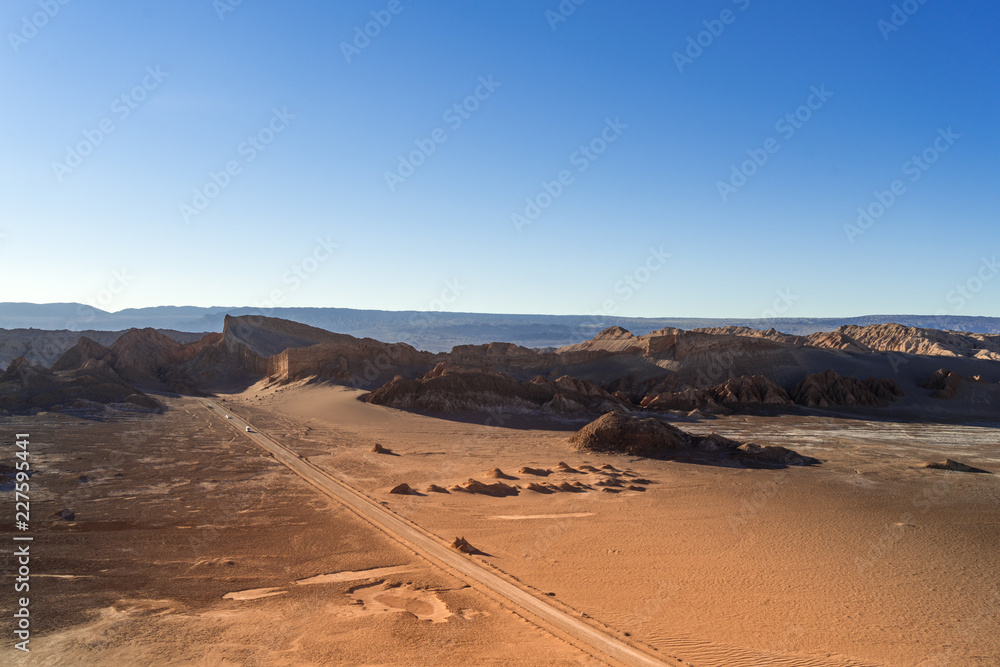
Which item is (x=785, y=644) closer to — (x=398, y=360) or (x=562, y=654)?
(x=562, y=654)

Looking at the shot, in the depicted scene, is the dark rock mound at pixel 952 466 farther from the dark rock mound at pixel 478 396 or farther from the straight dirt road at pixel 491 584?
the straight dirt road at pixel 491 584

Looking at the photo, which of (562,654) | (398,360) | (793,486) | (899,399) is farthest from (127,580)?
(899,399)

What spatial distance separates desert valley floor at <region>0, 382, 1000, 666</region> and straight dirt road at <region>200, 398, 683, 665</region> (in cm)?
23

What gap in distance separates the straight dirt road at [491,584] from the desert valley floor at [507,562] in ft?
0.74

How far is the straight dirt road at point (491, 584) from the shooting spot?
8570mm

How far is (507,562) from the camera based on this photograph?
1230cm

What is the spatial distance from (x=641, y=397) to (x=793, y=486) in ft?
99.0

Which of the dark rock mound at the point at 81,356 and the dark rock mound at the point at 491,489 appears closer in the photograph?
the dark rock mound at the point at 491,489

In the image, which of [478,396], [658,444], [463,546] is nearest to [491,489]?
[463,546]

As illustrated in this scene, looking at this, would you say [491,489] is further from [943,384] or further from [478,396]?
[943,384]

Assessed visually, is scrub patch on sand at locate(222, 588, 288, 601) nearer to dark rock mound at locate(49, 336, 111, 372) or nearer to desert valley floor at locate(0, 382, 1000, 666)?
desert valley floor at locate(0, 382, 1000, 666)

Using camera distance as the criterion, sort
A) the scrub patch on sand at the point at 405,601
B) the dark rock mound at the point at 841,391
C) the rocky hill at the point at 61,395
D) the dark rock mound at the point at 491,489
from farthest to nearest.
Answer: the dark rock mound at the point at 841,391, the rocky hill at the point at 61,395, the dark rock mound at the point at 491,489, the scrub patch on sand at the point at 405,601

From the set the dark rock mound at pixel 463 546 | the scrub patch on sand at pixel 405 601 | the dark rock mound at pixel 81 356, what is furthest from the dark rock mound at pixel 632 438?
the dark rock mound at pixel 81 356

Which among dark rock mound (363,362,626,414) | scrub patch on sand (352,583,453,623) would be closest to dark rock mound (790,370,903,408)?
dark rock mound (363,362,626,414)
